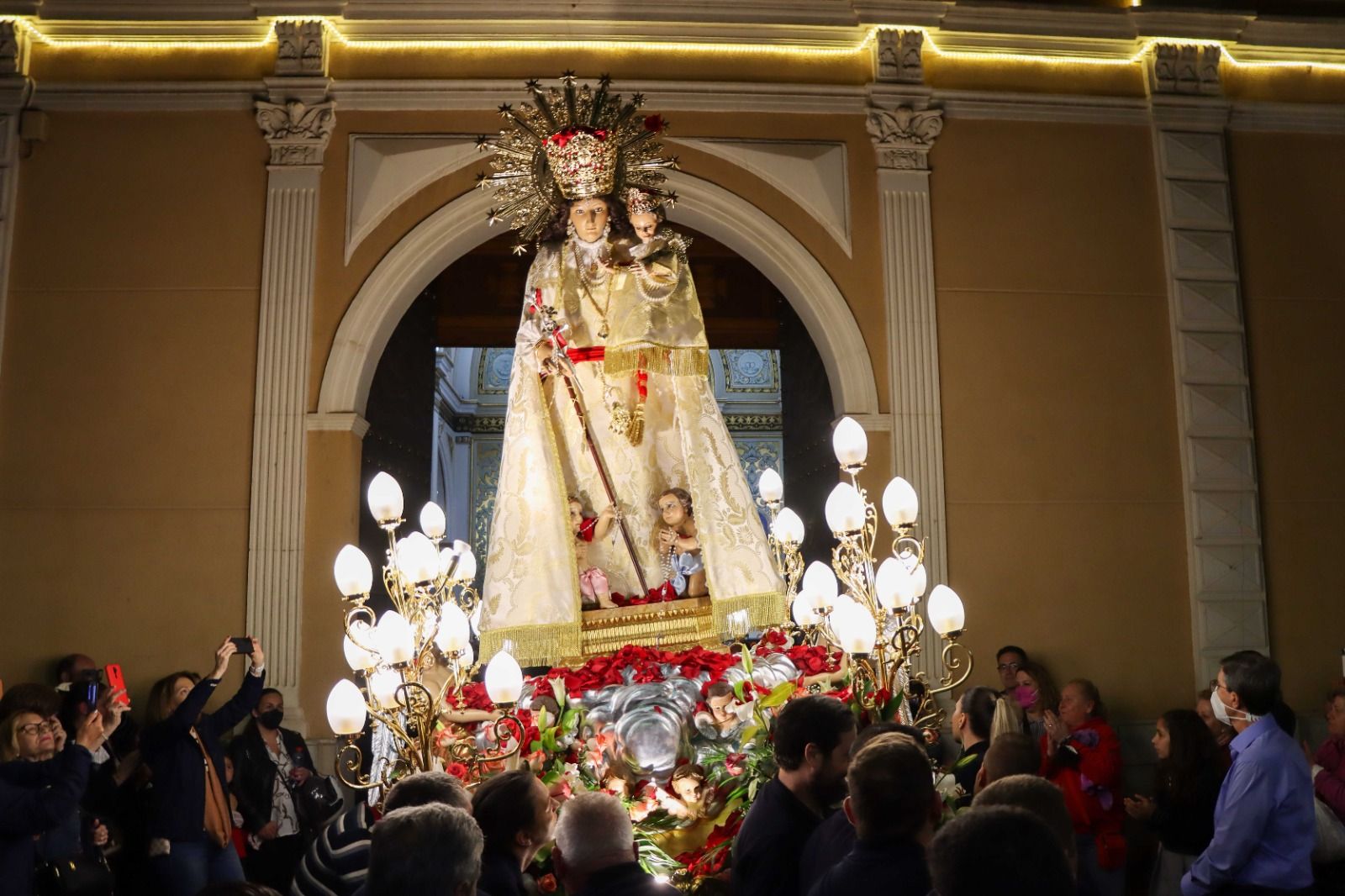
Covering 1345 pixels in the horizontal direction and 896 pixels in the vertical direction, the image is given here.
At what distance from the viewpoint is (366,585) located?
431 centimetres

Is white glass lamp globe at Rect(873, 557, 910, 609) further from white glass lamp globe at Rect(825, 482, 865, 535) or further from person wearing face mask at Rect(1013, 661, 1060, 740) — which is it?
person wearing face mask at Rect(1013, 661, 1060, 740)

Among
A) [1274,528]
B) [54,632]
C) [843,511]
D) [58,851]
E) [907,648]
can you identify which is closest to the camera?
[907,648]

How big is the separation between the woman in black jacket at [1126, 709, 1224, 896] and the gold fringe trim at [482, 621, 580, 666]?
237 cm

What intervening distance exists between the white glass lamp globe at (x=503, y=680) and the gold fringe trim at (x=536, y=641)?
1.12 metres

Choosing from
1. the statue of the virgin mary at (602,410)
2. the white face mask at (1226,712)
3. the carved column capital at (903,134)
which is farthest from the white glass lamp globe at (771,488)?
the carved column capital at (903,134)

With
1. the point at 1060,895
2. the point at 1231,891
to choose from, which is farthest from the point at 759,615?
the point at 1060,895

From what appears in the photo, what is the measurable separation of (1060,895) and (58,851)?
4183mm

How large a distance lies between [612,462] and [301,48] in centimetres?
464

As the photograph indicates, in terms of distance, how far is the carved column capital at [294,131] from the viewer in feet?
28.0

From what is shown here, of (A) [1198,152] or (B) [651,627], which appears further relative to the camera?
(A) [1198,152]

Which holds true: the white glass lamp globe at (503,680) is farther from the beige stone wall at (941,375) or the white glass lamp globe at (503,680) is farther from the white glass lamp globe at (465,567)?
the beige stone wall at (941,375)

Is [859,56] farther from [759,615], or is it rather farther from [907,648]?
[907,648]

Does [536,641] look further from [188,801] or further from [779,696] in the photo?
[188,801]

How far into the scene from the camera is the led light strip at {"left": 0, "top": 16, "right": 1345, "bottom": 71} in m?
8.62
